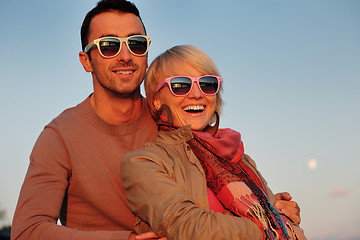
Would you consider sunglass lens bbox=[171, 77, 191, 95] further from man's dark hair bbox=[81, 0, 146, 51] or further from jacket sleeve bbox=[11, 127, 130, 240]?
man's dark hair bbox=[81, 0, 146, 51]

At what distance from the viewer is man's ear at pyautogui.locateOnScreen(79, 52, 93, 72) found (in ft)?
15.4

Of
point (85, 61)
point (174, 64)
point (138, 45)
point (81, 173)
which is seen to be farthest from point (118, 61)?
point (81, 173)

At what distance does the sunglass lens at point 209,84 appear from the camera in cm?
370

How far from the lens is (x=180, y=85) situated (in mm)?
3627

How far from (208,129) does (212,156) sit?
52 cm

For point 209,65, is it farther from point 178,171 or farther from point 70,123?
point 70,123

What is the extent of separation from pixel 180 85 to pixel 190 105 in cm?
20

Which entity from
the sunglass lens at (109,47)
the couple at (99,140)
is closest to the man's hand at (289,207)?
the couple at (99,140)

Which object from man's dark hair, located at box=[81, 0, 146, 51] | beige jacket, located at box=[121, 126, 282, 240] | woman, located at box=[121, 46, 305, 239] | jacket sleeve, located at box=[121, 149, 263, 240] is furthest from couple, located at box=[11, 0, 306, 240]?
jacket sleeve, located at box=[121, 149, 263, 240]

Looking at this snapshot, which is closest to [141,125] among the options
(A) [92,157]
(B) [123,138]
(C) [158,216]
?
(B) [123,138]

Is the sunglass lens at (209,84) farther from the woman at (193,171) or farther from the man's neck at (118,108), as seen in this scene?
the man's neck at (118,108)

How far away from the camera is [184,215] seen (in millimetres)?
2832

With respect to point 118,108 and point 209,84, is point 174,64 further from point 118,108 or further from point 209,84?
point 118,108

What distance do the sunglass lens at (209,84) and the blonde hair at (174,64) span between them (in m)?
0.06
